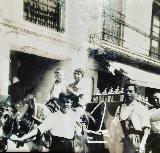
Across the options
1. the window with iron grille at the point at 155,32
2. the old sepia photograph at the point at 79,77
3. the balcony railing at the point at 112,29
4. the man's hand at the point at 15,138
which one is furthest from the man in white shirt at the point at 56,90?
the window with iron grille at the point at 155,32

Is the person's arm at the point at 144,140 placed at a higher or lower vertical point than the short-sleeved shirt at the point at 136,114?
lower

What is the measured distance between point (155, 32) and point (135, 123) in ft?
3.69

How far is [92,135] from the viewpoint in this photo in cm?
419

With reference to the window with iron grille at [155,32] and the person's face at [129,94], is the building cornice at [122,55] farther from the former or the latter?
the person's face at [129,94]

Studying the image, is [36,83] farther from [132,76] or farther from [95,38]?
[132,76]

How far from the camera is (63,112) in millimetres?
4070

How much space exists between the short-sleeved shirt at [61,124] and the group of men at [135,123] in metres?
0.54

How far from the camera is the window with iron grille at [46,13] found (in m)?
3.88

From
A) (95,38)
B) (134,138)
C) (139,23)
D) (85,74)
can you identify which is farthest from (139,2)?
(134,138)

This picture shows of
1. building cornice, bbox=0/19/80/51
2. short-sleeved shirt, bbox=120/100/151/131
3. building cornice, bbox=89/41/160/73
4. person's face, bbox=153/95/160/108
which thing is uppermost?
building cornice, bbox=0/19/80/51

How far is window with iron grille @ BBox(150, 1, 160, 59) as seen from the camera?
478cm

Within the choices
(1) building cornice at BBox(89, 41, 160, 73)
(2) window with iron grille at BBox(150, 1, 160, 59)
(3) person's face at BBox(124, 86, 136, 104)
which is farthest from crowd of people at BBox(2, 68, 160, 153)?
(2) window with iron grille at BBox(150, 1, 160, 59)

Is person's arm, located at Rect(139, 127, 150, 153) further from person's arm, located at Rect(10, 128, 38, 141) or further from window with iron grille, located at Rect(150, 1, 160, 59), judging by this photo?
person's arm, located at Rect(10, 128, 38, 141)

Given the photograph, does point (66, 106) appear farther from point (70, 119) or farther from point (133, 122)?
point (133, 122)
